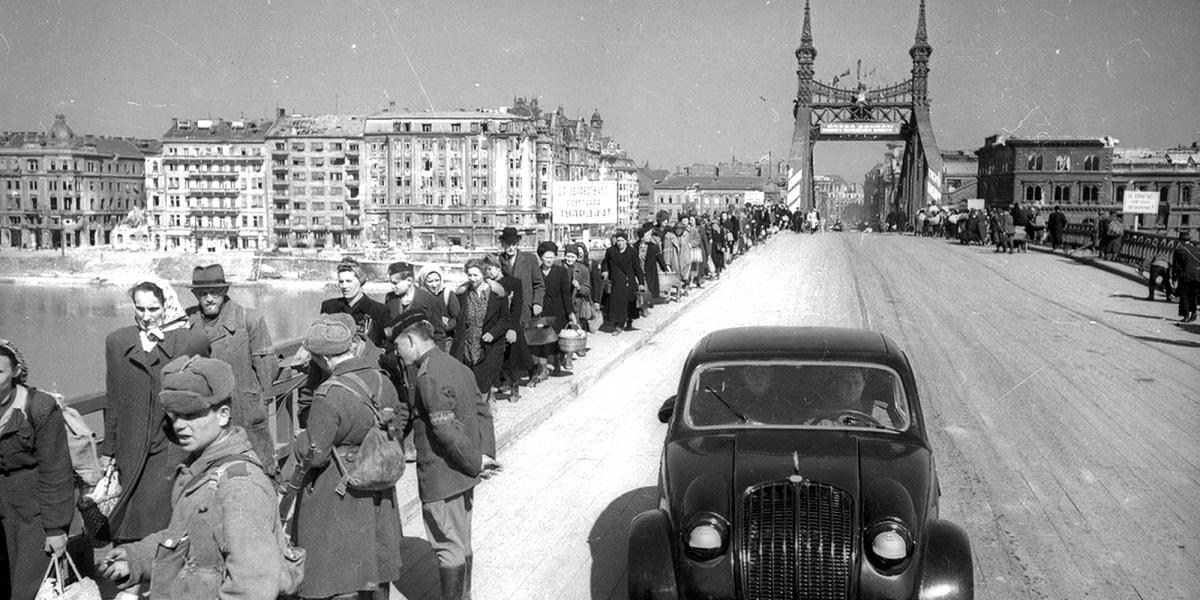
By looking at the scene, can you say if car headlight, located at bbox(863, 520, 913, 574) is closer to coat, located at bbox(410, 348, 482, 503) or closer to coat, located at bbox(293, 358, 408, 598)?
coat, located at bbox(410, 348, 482, 503)

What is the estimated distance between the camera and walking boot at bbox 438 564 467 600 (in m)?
5.39

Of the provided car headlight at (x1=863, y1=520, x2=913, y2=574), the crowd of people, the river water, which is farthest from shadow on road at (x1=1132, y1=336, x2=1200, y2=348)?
the river water

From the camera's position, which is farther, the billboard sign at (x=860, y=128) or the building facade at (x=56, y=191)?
the billboard sign at (x=860, y=128)

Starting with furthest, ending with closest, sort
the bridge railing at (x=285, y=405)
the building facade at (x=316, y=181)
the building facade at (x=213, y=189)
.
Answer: the building facade at (x=213, y=189)
the building facade at (x=316, y=181)
the bridge railing at (x=285, y=405)

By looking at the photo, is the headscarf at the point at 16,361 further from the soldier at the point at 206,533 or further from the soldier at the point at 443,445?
the soldier at the point at 206,533

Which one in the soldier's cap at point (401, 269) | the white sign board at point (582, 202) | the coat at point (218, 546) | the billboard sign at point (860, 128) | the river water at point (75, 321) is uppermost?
the billboard sign at point (860, 128)

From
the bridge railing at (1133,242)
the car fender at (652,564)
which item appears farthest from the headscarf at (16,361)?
the bridge railing at (1133,242)

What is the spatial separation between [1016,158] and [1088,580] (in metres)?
82.0

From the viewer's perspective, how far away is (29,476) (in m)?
5.02

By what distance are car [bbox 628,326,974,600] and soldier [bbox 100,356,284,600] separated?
217cm

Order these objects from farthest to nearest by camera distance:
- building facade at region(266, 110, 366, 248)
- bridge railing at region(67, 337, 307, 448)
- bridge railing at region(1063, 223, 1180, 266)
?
building facade at region(266, 110, 366, 248) → bridge railing at region(1063, 223, 1180, 266) → bridge railing at region(67, 337, 307, 448)

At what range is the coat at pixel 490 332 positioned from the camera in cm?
958

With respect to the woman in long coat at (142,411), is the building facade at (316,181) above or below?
above

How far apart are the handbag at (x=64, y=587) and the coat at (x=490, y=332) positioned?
4.18 m
